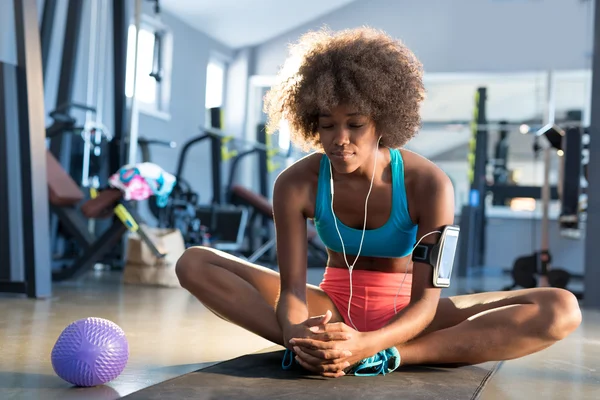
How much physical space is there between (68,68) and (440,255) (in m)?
4.71

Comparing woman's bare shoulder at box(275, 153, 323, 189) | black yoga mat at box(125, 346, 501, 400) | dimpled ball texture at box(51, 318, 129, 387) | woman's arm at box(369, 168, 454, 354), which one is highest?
woman's bare shoulder at box(275, 153, 323, 189)

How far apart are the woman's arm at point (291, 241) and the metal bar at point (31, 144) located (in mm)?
2136

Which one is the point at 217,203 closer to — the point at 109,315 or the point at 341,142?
the point at 109,315

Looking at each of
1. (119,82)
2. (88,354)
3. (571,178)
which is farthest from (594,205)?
(88,354)

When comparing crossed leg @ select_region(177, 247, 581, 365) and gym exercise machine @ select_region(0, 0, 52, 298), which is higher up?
gym exercise machine @ select_region(0, 0, 52, 298)

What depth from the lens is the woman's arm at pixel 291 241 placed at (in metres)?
1.97

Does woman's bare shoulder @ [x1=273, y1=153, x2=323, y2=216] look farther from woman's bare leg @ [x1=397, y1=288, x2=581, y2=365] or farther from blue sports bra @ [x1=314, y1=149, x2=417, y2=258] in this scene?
woman's bare leg @ [x1=397, y1=288, x2=581, y2=365]

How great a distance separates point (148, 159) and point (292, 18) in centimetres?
457

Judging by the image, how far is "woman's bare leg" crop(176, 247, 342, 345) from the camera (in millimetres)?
2100

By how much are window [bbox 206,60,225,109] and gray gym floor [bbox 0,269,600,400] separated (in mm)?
6293

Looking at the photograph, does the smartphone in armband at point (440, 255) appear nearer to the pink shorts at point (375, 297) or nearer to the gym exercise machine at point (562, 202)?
the pink shorts at point (375, 297)

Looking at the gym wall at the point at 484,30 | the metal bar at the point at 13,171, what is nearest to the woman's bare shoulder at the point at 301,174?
the metal bar at the point at 13,171

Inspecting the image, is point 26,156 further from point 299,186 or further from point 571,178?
point 571,178

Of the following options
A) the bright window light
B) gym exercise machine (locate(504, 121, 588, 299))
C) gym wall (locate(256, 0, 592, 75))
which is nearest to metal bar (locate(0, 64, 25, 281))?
gym exercise machine (locate(504, 121, 588, 299))
